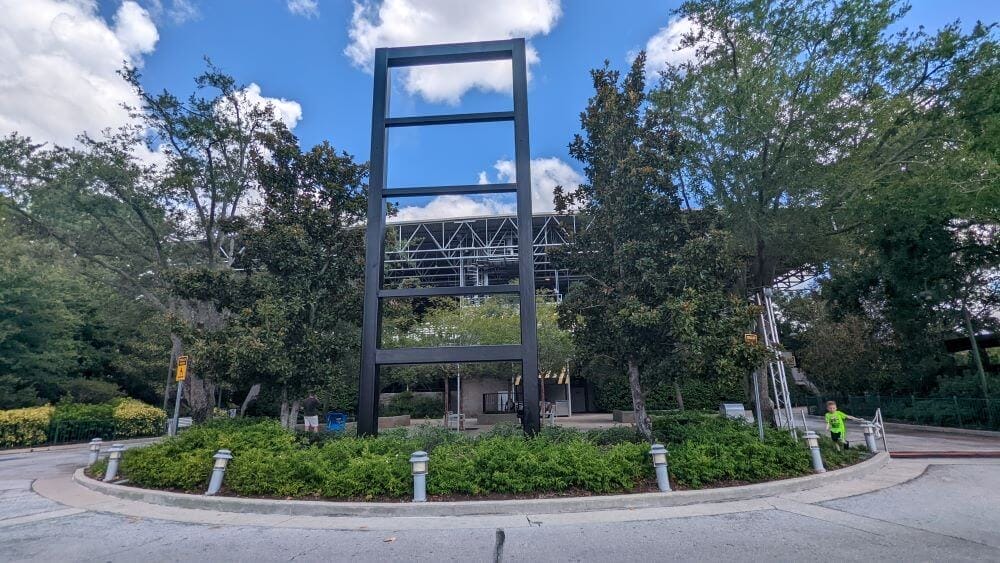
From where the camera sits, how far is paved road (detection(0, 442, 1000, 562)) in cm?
526

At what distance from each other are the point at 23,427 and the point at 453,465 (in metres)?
19.3

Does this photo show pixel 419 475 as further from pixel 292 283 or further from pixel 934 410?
pixel 934 410

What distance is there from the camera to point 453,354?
1082cm

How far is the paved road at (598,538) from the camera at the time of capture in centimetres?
526

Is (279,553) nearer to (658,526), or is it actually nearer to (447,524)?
(447,524)

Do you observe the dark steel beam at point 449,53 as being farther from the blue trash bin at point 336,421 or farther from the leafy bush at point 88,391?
the leafy bush at point 88,391

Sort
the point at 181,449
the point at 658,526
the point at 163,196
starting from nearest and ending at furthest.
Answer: the point at 658,526
the point at 181,449
the point at 163,196

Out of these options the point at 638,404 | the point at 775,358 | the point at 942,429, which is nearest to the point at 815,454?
the point at 775,358

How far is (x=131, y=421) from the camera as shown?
21.5 m

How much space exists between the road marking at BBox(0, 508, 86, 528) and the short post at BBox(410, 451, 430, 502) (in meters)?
5.01

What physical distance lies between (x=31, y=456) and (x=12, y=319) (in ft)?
25.3

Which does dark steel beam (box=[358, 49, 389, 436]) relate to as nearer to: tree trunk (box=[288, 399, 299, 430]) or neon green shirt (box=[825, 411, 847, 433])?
tree trunk (box=[288, 399, 299, 430])

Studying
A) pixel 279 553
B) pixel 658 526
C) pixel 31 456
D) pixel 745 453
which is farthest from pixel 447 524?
pixel 31 456

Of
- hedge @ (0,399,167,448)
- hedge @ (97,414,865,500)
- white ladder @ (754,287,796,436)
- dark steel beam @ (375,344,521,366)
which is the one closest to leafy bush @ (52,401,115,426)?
hedge @ (0,399,167,448)
